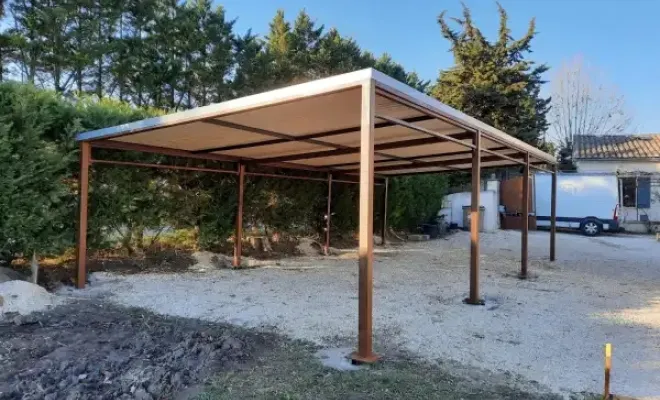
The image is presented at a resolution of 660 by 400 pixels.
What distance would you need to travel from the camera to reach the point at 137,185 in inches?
270

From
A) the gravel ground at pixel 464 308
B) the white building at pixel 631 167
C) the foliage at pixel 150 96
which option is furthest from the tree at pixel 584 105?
the gravel ground at pixel 464 308

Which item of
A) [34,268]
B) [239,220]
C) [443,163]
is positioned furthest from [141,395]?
[443,163]

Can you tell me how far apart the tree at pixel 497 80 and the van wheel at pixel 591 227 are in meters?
6.34

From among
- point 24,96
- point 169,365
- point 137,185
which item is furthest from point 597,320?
point 24,96

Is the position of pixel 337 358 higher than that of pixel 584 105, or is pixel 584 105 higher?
pixel 584 105

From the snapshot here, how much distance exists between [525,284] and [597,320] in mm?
2031

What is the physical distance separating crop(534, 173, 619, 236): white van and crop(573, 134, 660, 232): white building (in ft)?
4.80

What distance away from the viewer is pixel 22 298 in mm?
4578

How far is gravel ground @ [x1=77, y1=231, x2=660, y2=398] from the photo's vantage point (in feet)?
11.5

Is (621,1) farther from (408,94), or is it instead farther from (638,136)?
(638,136)

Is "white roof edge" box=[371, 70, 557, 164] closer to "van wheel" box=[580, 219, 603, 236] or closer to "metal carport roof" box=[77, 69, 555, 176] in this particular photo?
"metal carport roof" box=[77, 69, 555, 176]

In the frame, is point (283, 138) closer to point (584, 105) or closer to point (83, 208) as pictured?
point (83, 208)

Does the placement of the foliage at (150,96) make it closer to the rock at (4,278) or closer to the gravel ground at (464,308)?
the rock at (4,278)

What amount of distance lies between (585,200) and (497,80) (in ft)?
26.0
